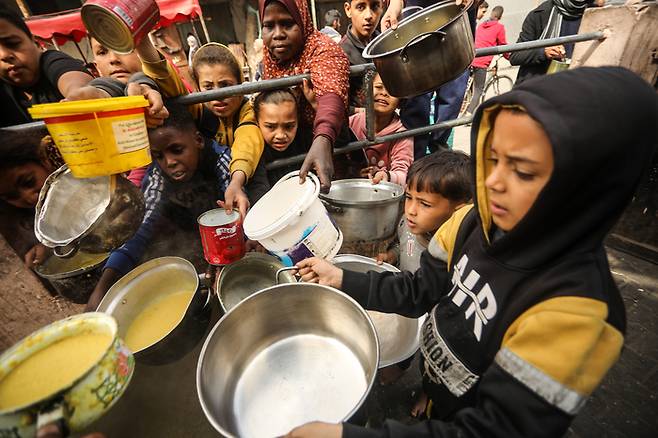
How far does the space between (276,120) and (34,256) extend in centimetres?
183

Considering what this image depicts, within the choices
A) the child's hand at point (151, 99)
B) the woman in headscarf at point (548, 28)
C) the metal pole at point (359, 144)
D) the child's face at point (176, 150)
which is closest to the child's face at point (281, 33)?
the metal pole at point (359, 144)

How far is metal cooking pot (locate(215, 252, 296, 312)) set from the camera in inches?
74.2

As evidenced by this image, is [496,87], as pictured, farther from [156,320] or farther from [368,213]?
[156,320]

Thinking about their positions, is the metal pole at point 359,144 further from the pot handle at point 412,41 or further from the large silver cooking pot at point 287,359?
the large silver cooking pot at point 287,359

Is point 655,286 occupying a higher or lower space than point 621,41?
lower

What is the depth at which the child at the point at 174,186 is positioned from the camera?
6.13 feet

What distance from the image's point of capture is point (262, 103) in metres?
2.19

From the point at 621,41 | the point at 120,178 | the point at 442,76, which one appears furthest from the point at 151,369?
the point at 621,41

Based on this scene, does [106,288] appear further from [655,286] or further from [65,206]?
[655,286]

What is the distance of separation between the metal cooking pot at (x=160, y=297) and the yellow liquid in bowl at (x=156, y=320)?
0.04 metres

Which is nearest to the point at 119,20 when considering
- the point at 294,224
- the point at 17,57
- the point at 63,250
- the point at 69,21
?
the point at 63,250

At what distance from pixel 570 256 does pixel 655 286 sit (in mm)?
2474

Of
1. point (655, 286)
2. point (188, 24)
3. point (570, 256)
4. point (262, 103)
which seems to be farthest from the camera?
point (188, 24)

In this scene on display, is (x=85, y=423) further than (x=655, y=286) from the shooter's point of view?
No
